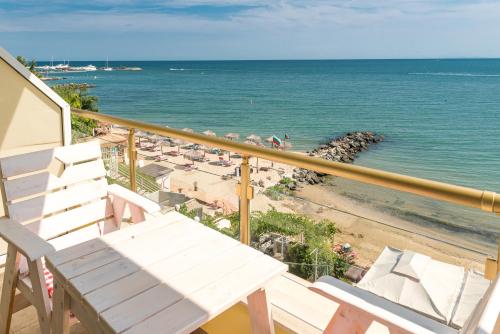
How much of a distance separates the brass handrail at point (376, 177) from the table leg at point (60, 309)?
110 centimetres

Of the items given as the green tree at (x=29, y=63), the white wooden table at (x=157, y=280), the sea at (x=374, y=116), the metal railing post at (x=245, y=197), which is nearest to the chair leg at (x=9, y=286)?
the white wooden table at (x=157, y=280)

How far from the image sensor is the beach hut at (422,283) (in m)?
2.32

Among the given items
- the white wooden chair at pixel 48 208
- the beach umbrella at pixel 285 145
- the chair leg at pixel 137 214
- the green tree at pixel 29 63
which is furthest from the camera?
the beach umbrella at pixel 285 145

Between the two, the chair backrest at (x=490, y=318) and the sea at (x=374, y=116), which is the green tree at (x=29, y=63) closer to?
the sea at (x=374, y=116)

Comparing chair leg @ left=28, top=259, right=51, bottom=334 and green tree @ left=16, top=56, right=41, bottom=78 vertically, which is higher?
green tree @ left=16, top=56, right=41, bottom=78

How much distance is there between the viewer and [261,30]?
2795 inches

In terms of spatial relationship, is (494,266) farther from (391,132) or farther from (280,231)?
(391,132)

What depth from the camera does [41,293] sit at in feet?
5.30

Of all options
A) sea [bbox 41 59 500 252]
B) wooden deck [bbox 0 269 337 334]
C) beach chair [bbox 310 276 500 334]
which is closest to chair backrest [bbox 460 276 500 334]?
beach chair [bbox 310 276 500 334]

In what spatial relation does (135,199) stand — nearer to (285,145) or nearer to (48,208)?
(48,208)

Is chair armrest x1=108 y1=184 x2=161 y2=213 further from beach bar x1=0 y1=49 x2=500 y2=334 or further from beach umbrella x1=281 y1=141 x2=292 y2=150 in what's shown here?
beach umbrella x1=281 y1=141 x2=292 y2=150

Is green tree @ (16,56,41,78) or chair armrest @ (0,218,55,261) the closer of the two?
chair armrest @ (0,218,55,261)

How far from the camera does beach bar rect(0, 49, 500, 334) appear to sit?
1.19 m

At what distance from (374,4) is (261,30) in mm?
20807
